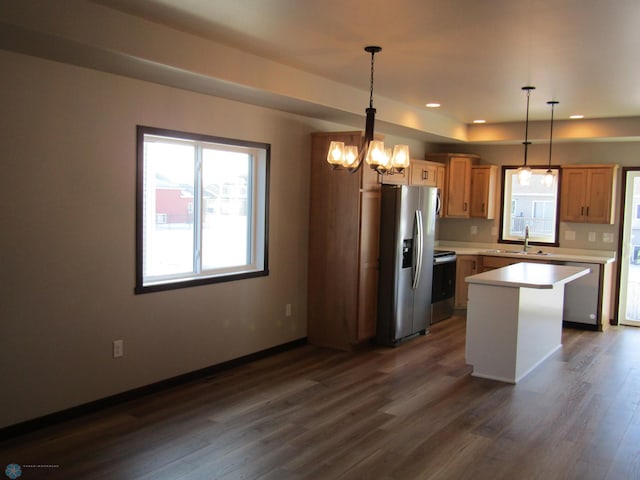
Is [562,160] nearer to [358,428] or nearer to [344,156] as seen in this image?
[344,156]

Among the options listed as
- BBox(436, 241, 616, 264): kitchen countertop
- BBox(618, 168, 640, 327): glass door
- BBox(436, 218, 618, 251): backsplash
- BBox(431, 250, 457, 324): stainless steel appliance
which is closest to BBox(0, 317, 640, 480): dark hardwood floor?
BBox(431, 250, 457, 324): stainless steel appliance

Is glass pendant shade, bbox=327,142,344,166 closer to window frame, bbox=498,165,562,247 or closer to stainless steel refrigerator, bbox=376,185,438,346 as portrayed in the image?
stainless steel refrigerator, bbox=376,185,438,346

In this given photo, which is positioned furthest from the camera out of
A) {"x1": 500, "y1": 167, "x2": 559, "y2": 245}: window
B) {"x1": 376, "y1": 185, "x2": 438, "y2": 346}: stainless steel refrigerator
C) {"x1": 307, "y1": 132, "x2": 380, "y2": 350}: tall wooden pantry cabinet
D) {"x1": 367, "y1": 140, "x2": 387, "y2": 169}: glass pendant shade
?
{"x1": 500, "y1": 167, "x2": 559, "y2": 245}: window

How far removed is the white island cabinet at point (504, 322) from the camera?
4.80 m

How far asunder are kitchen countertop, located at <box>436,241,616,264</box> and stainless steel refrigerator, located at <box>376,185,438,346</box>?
1.64m

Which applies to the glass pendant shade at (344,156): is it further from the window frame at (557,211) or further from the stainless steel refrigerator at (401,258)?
the window frame at (557,211)

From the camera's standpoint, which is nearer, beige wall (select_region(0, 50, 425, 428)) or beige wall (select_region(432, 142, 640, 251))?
beige wall (select_region(0, 50, 425, 428))

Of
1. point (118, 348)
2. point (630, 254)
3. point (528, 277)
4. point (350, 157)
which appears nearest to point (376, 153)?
point (350, 157)

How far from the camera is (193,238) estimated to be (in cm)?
480

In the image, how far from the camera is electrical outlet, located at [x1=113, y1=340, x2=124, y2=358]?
4.04 meters

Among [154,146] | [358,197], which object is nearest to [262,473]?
[154,146]

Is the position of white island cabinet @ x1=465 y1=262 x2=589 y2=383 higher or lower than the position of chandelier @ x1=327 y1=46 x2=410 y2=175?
lower

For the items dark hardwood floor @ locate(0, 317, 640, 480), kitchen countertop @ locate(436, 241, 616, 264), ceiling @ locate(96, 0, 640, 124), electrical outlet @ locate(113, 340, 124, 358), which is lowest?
dark hardwood floor @ locate(0, 317, 640, 480)

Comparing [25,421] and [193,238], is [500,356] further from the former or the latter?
[25,421]
